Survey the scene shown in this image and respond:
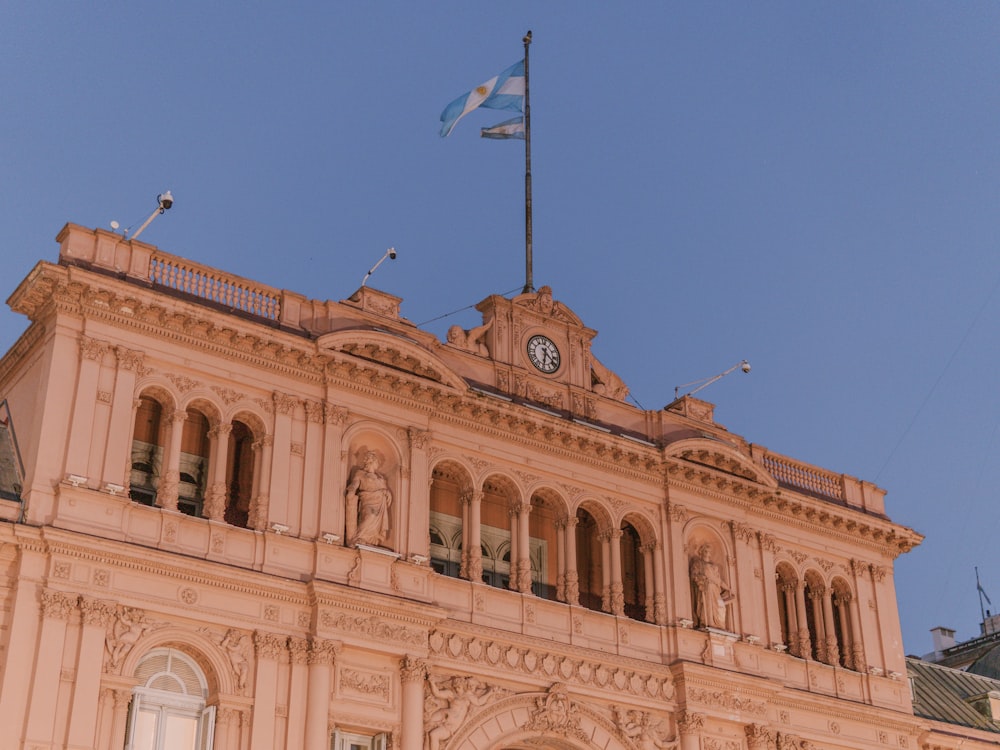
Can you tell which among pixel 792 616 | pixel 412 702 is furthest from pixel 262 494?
pixel 792 616

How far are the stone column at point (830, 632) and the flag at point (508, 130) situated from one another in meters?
Result: 15.9

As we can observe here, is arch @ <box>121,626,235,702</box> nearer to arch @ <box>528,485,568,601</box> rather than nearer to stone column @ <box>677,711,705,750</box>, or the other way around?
arch @ <box>528,485,568,601</box>

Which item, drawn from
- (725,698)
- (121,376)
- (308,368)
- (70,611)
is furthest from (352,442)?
(725,698)

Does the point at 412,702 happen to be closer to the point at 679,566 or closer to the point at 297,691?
the point at 297,691

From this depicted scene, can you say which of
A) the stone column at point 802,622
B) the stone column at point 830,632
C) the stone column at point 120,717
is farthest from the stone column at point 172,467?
the stone column at point 830,632

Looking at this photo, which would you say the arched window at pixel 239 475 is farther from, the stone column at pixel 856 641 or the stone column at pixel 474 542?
the stone column at pixel 856 641

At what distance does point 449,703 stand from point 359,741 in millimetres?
2399

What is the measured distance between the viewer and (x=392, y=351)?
34.9 m

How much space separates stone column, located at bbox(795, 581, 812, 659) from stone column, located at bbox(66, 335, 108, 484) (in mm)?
20529

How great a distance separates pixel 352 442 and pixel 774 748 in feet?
45.8

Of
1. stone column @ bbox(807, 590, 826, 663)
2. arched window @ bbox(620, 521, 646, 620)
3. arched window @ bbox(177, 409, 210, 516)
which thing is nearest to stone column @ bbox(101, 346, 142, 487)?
A: arched window @ bbox(177, 409, 210, 516)

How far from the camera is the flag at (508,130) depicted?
4241 centimetres

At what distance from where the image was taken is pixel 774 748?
38375 millimetres

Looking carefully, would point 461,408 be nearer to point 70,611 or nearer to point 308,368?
point 308,368
